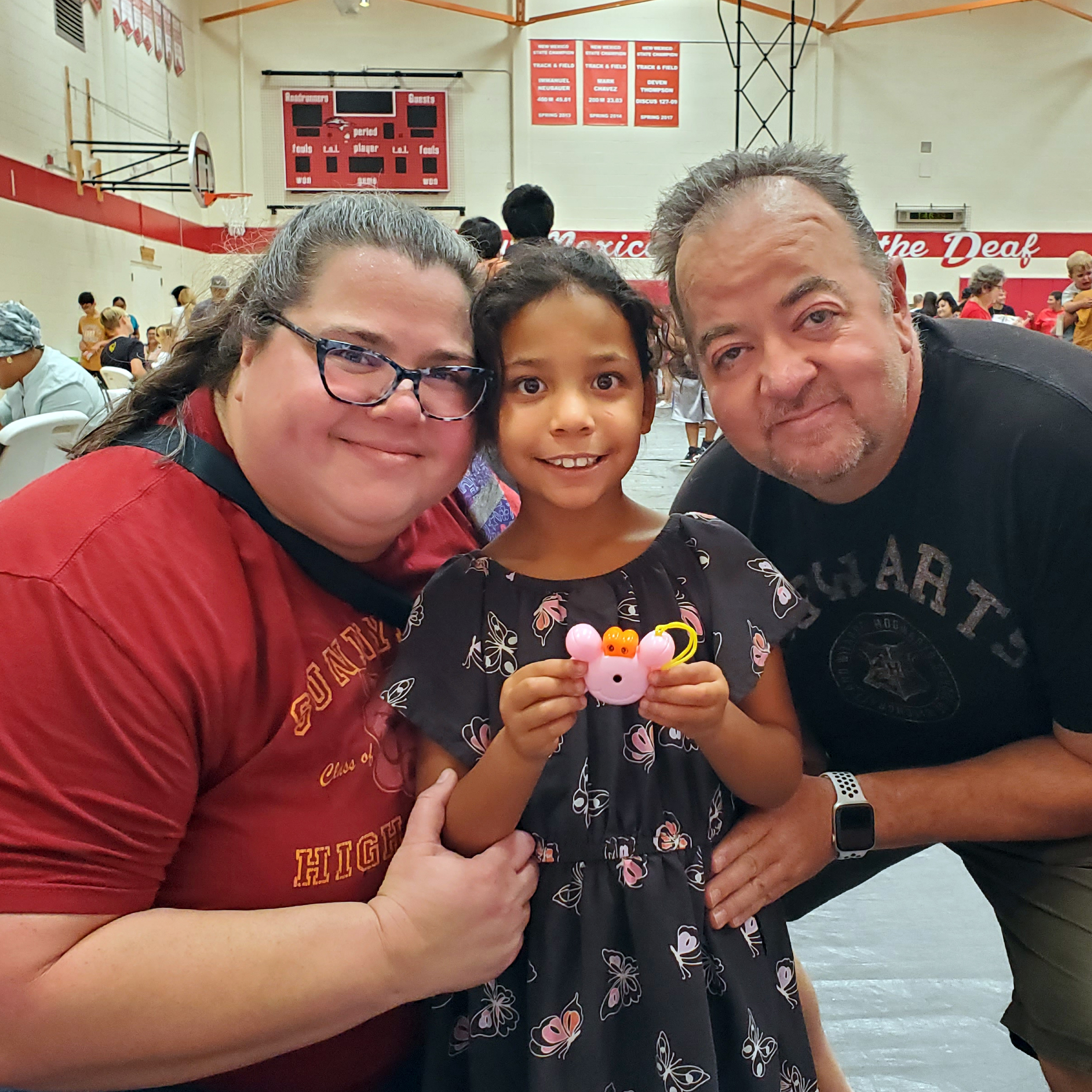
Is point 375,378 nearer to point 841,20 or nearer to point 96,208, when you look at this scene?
point 96,208

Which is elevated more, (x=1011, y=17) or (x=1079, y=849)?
(x=1011, y=17)

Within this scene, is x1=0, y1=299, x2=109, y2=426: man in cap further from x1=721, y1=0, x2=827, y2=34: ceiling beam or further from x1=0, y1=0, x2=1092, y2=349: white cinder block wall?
x1=721, y1=0, x2=827, y2=34: ceiling beam

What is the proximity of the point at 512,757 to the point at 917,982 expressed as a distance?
155 centimetres

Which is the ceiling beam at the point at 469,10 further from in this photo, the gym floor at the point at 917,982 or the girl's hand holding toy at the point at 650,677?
the girl's hand holding toy at the point at 650,677

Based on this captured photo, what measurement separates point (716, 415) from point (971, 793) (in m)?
0.81

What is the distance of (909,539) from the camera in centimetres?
162

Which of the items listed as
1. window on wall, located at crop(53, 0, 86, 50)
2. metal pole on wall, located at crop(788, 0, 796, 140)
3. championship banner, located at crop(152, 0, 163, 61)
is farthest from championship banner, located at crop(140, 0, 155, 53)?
metal pole on wall, located at crop(788, 0, 796, 140)

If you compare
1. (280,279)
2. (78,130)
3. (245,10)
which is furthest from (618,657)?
(245,10)

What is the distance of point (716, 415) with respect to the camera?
1593 millimetres

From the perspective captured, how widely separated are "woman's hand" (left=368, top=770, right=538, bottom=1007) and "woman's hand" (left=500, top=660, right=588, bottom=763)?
197 millimetres

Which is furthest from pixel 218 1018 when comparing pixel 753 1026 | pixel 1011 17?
pixel 1011 17

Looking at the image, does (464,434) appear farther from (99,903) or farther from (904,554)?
(904,554)

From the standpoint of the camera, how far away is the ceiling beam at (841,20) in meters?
14.2

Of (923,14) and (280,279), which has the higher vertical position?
(923,14)
